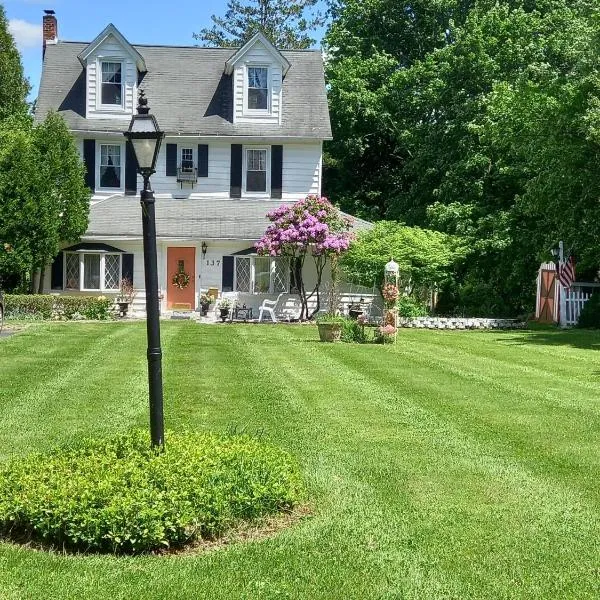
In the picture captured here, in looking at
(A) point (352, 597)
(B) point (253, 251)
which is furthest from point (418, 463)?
(B) point (253, 251)

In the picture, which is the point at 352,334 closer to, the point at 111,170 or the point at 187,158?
the point at 187,158

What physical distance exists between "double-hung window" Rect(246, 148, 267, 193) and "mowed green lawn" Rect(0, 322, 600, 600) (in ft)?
35.8

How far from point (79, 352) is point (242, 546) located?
33.3ft

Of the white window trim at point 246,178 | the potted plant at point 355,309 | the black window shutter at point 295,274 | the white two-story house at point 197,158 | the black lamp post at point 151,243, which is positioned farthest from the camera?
the white window trim at point 246,178

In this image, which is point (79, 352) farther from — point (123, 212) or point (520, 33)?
point (520, 33)

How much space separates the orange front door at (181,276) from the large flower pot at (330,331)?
328 inches

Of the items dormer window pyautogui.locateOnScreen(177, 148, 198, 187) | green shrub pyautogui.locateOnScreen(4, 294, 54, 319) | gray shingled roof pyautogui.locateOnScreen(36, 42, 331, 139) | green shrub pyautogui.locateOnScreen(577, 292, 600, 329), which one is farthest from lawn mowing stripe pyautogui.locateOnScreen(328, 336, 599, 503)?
gray shingled roof pyautogui.locateOnScreen(36, 42, 331, 139)

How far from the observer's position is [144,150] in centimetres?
604

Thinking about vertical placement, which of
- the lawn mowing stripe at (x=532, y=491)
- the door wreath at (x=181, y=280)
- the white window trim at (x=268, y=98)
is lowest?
the lawn mowing stripe at (x=532, y=491)

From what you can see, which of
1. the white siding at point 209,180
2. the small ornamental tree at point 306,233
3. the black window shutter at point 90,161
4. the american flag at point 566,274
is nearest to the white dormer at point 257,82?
the white siding at point 209,180

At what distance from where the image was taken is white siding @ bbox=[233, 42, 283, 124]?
25953 mm

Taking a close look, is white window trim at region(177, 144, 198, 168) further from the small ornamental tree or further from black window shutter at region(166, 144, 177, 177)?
the small ornamental tree

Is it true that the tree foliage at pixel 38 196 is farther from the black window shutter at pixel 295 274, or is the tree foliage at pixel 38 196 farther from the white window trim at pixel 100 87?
the black window shutter at pixel 295 274

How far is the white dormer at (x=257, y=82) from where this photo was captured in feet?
85.1
